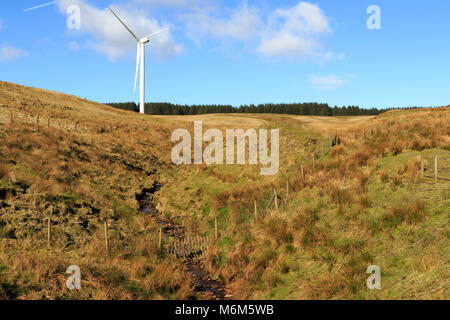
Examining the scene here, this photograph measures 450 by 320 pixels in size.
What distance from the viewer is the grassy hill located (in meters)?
11.2

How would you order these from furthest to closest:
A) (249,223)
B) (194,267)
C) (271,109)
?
1. (271,109)
2. (249,223)
3. (194,267)

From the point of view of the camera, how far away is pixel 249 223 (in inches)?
714

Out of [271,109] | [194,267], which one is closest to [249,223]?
Result: [194,267]

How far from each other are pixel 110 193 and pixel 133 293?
49.4ft

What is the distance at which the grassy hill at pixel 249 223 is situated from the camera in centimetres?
1120

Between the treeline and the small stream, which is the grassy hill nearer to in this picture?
the small stream

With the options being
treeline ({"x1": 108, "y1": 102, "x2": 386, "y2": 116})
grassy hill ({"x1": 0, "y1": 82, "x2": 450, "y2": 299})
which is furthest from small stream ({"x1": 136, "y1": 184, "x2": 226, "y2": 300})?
treeline ({"x1": 108, "y1": 102, "x2": 386, "y2": 116})

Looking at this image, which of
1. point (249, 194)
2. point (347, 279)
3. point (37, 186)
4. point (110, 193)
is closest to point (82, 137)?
point (110, 193)

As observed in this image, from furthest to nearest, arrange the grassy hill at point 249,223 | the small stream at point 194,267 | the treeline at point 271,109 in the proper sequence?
the treeline at point 271,109
the small stream at point 194,267
the grassy hill at point 249,223

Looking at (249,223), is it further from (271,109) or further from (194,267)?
(271,109)

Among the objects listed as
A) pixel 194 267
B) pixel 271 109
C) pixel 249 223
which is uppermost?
pixel 271 109

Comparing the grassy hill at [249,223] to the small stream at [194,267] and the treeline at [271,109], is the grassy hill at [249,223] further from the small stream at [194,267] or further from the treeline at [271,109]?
the treeline at [271,109]

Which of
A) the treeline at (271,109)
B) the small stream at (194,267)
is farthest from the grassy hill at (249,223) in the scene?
the treeline at (271,109)

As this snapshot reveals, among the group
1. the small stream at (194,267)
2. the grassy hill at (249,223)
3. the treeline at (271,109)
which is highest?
the treeline at (271,109)
